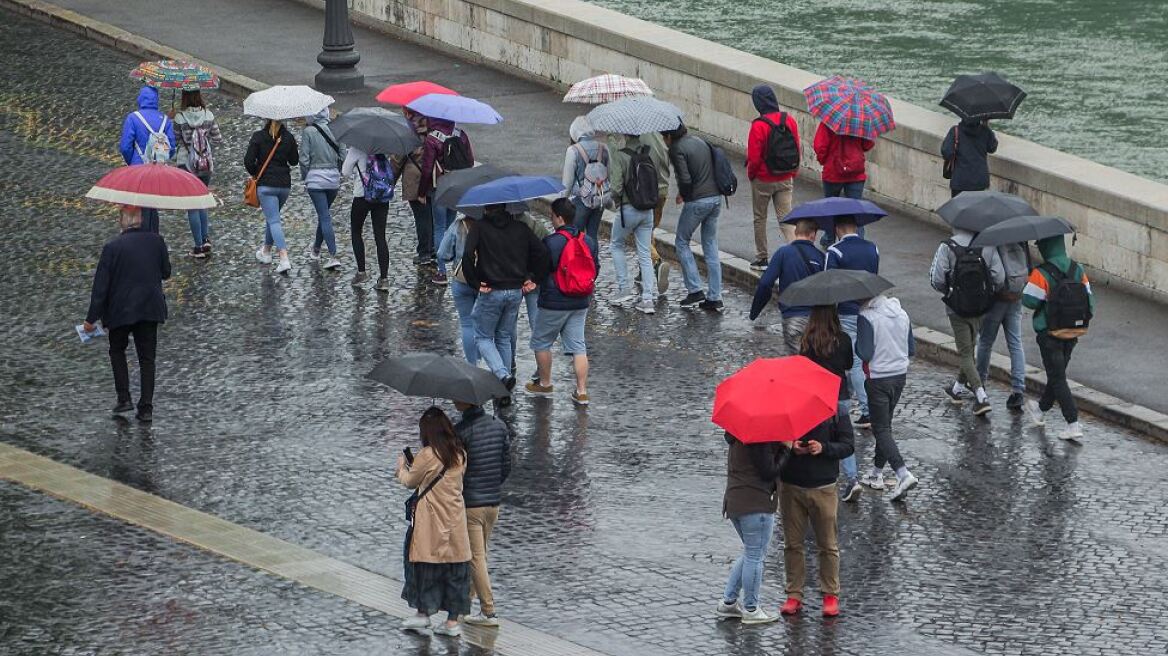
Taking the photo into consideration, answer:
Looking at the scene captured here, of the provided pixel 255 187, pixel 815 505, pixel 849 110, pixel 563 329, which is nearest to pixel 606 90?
pixel 849 110

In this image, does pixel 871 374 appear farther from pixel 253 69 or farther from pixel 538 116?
pixel 253 69

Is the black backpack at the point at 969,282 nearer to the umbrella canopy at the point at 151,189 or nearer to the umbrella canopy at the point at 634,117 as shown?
the umbrella canopy at the point at 634,117

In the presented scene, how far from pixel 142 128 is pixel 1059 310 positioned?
25.3 feet

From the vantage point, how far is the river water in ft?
89.2

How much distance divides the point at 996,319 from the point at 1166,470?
1601mm

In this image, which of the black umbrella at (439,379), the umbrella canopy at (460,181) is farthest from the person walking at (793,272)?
the black umbrella at (439,379)

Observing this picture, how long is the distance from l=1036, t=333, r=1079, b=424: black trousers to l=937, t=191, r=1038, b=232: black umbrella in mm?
799

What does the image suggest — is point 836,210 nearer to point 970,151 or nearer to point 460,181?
point 460,181

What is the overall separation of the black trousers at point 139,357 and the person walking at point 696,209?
14.2ft

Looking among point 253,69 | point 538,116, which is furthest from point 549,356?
point 253,69

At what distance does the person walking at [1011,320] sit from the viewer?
1404 cm

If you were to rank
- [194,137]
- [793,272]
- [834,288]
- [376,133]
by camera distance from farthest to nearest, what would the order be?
[194,137] < [376,133] < [793,272] < [834,288]

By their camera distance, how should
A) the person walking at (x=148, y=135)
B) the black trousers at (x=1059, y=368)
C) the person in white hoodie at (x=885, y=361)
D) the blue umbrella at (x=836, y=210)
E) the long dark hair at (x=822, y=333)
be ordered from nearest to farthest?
the long dark hair at (x=822, y=333) < the person in white hoodie at (x=885, y=361) < the blue umbrella at (x=836, y=210) < the black trousers at (x=1059, y=368) < the person walking at (x=148, y=135)

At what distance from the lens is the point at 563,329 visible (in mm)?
14195
